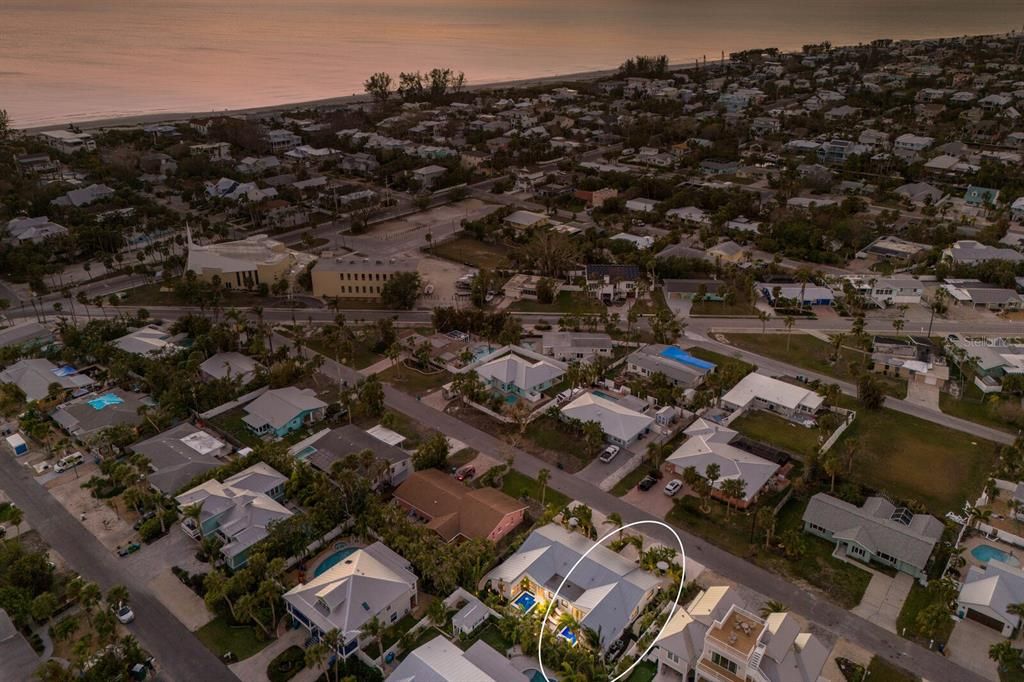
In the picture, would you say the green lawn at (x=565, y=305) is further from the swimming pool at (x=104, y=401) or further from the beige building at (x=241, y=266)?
the swimming pool at (x=104, y=401)

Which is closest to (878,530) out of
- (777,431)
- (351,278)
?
(777,431)

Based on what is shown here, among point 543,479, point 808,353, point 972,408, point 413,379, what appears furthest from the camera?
point 808,353

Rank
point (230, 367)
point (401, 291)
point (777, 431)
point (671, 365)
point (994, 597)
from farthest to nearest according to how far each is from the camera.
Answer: point (401, 291), point (230, 367), point (671, 365), point (777, 431), point (994, 597)

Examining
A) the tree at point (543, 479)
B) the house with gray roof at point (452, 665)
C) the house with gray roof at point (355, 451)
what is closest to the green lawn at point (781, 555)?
the tree at point (543, 479)

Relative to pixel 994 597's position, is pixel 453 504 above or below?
above

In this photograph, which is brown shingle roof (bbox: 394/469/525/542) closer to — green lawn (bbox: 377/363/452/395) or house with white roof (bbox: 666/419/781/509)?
house with white roof (bbox: 666/419/781/509)

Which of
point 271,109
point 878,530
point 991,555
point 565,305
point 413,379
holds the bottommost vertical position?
point 991,555

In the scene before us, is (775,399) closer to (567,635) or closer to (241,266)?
(567,635)
